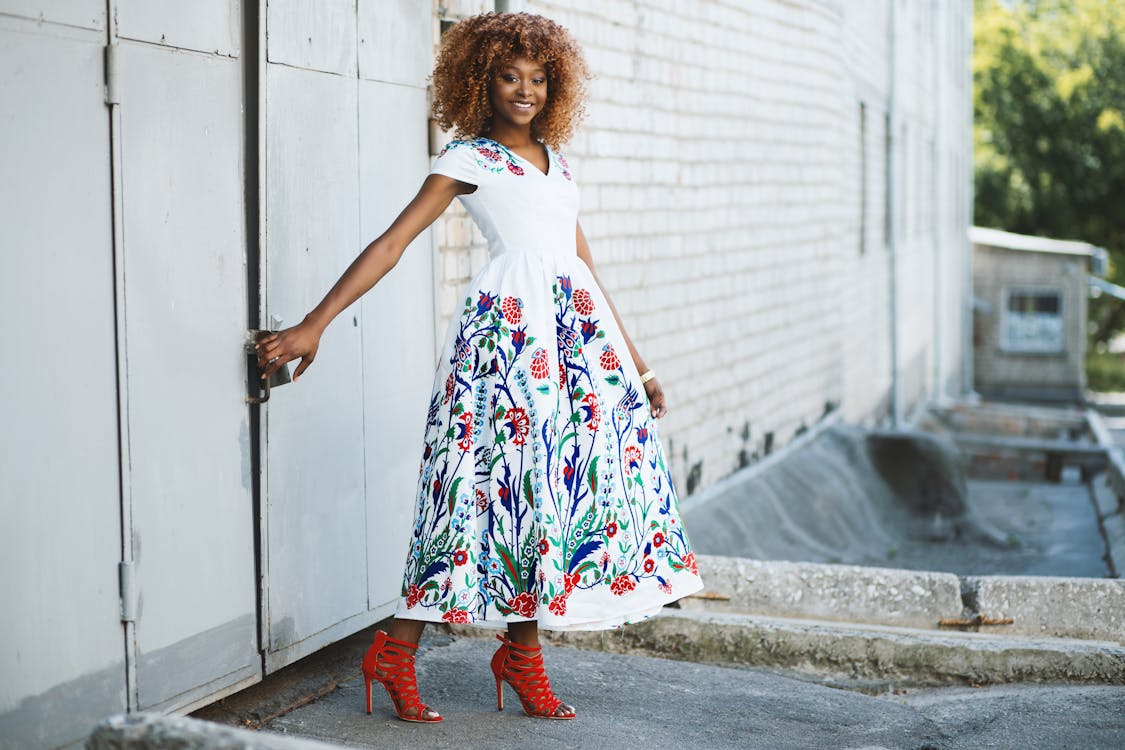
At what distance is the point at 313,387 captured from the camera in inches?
155

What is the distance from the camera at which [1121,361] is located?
35.6 meters

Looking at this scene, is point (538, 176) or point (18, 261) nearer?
point (18, 261)

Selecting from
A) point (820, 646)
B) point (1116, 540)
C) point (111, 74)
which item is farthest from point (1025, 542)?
point (111, 74)

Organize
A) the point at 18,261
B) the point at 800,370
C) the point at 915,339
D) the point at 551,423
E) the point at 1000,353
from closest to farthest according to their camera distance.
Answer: the point at 18,261 → the point at 551,423 → the point at 800,370 → the point at 915,339 → the point at 1000,353

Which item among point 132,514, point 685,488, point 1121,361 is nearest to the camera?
point 132,514

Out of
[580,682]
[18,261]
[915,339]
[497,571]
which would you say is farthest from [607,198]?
[915,339]

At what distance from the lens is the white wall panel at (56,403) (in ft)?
9.47

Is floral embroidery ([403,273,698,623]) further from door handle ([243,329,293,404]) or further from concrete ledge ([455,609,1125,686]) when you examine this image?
concrete ledge ([455,609,1125,686])

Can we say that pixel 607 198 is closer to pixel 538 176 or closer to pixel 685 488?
pixel 685 488

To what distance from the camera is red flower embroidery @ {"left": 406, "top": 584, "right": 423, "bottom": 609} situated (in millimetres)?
3488

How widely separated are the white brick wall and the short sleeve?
1.29 m

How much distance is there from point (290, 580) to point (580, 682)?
3.09ft

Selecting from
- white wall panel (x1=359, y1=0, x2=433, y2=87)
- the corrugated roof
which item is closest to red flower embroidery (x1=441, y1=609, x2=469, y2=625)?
white wall panel (x1=359, y1=0, x2=433, y2=87)

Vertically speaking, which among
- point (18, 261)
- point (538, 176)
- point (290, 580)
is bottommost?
point (290, 580)
